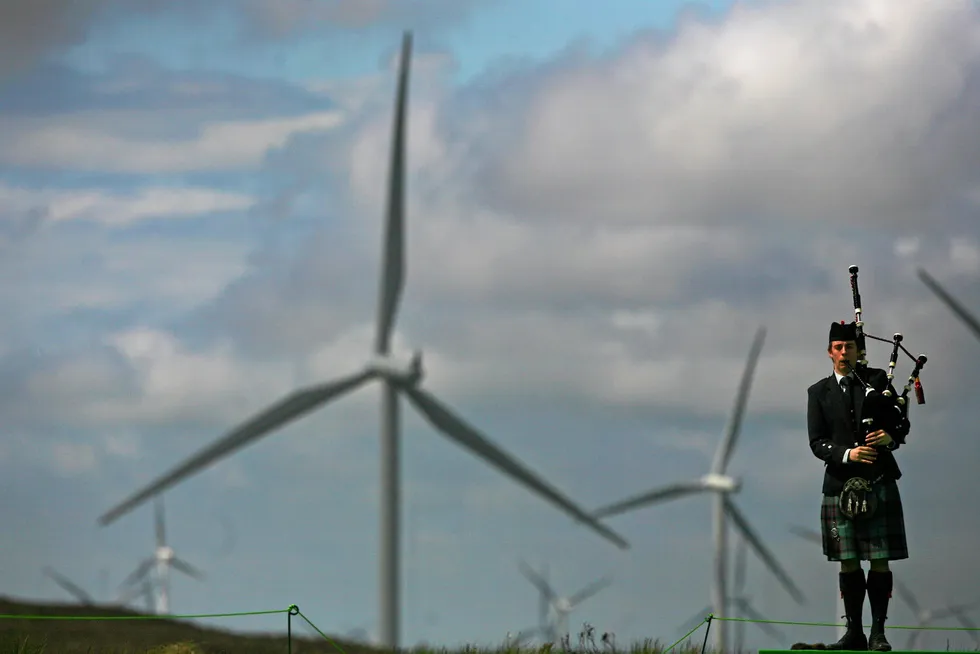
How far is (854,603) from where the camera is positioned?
1856 centimetres

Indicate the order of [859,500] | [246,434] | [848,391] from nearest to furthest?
1. [859,500]
2. [848,391]
3. [246,434]

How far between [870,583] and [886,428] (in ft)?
5.89

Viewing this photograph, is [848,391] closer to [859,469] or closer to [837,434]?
[837,434]

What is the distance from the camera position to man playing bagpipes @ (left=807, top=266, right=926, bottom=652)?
1814 cm

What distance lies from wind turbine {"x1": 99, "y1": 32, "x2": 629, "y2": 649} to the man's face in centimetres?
3736

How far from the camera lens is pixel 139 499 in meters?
55.9

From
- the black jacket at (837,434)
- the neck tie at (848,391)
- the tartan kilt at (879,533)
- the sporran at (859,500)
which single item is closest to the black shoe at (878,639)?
the tartan kilt at (879,533)

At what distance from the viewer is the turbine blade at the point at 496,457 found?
185 ft

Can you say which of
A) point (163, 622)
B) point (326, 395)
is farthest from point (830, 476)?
point (326, 395)

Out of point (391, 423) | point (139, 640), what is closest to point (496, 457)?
point (391, 423)

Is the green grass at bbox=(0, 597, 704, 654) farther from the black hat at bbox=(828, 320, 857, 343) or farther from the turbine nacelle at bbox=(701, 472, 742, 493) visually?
the turbine nacelle at bbox=(701, 472, 742, 493)

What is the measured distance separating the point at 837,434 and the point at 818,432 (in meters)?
0.23

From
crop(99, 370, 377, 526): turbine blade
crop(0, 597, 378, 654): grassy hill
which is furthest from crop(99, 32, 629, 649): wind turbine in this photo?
crop(0, 597, 378, 654): grassy hill

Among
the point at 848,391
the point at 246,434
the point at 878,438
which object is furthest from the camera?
the point at 246,434
